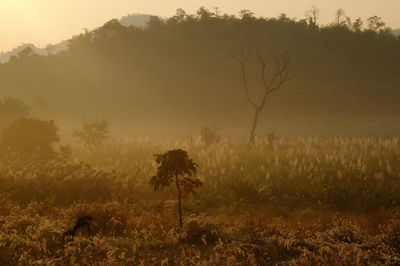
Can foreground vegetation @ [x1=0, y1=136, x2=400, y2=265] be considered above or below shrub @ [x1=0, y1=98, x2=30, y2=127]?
below

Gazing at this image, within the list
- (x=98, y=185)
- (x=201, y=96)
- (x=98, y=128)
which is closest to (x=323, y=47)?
(x=201, y=96)

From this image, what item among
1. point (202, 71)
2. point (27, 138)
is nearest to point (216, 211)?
point (27, 138)

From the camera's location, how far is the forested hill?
5316 cm

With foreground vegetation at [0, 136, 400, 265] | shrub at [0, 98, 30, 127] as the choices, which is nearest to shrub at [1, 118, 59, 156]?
foreground vegetation at [0, 136, 400, 265]

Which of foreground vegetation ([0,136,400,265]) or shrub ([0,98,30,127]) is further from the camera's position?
shrub ([0,98,30,127])

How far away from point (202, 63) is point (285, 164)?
144ft

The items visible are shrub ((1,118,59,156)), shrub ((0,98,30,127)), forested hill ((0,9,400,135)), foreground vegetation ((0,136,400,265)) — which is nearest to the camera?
foreground vegetation ((0,136,400,265))

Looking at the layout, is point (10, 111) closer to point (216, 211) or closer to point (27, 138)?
point (27, 138)

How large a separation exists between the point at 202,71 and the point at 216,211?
152 feet

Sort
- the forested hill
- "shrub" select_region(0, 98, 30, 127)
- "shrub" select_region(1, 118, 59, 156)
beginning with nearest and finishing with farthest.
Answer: "shrub" select_region(1, 118, 59, 156) < "shrub" select_region(0, 98, 30, 127) < the forested hill

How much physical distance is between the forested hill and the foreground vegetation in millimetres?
30027

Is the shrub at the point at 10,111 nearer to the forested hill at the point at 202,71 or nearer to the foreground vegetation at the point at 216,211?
the foreground vegetation at the point at 216,211

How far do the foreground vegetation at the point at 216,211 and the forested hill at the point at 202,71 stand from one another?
98.5ft

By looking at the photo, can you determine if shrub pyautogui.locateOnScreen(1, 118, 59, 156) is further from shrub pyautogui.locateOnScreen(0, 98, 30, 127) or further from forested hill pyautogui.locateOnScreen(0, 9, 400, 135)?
forested hill pyautogui.locateOnScreen(0, 9, 400, 135)
